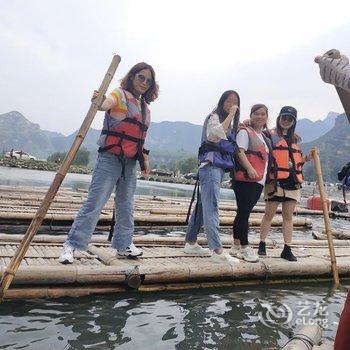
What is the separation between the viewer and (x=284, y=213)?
6.26 metres

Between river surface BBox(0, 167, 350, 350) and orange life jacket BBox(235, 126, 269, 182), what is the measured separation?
1704mm

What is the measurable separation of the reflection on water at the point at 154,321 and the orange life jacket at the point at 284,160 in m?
1.99

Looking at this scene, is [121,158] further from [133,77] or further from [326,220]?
[326,220]

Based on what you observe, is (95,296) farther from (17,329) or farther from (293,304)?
(293,304)

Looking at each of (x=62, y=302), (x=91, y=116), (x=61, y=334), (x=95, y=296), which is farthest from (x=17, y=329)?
(x=91, y=116)

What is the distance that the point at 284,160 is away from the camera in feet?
20.4

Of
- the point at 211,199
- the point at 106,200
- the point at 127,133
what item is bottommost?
the point at 211,199

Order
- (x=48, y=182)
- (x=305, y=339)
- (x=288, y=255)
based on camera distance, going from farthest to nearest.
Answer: (x=48, y=182), (x=288, y=255), (x=305, y=339)

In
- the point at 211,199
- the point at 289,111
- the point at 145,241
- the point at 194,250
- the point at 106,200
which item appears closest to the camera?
the point at 106,200

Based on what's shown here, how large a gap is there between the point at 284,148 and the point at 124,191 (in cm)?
276

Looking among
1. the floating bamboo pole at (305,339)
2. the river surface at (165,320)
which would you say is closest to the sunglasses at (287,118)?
the river surface at (165,320)

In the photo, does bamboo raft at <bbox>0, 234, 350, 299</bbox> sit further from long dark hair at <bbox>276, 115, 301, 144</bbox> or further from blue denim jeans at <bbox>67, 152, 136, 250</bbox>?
long dark hair at <bbox>276, 115, 301, 144</bbox>

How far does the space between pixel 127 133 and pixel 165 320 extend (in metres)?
2.33

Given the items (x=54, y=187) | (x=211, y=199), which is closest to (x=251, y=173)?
(x=211, y=199)
